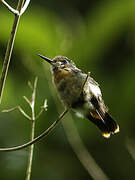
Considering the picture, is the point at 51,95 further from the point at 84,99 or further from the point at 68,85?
the point at 84,99

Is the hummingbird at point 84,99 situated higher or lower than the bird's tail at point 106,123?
higher

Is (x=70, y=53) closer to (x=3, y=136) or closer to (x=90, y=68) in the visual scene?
(x=90, y=68)

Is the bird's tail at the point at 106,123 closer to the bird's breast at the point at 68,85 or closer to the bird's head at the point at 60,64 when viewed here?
the bird's breast at the point at 68,85

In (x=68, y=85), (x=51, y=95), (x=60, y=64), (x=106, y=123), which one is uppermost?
(x=60, y=64)

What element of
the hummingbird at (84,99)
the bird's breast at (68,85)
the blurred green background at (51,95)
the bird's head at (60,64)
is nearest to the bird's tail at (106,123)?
the hummingbird at (84,99)

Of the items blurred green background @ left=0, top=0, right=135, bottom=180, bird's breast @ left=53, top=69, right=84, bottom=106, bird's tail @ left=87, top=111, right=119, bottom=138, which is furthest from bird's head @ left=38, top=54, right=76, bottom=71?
blurred green background @ left=0, top=0, right=135, bottom=180

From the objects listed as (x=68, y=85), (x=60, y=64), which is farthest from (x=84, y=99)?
(x=60, y=64)
